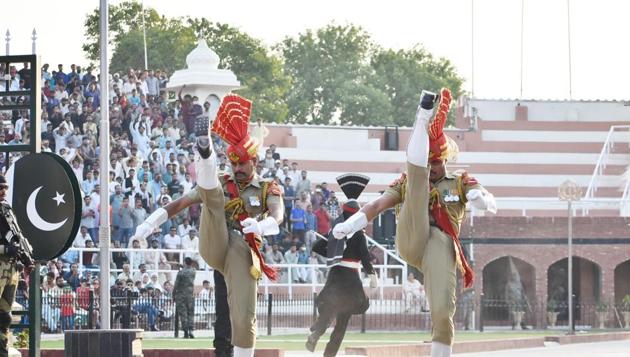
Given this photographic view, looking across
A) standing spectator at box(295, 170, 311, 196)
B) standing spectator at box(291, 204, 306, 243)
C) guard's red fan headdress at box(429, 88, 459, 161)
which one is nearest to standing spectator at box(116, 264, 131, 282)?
standing spectator at box(291, 204, 306, 243)

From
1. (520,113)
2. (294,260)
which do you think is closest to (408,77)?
(520,113)

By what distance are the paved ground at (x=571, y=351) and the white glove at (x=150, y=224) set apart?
47.4ft

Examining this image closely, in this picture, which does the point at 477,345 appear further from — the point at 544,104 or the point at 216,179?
the point at 544,104

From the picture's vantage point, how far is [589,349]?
3344cm

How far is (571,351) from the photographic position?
3222 centimetres

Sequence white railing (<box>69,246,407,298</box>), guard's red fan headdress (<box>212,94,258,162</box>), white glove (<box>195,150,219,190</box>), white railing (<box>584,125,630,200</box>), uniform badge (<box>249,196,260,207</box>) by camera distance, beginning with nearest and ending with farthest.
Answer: white glove (<box>195,150,219,190</box>) → uniform badge (<box>249,196,260,207</box>) → guard's red fan headdress (<box>212,94,258,162</box>) → white railing (<box>69,246,407,298</box>) → white railing (<box>584,125,630,200</box>)

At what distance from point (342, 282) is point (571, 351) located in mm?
9554

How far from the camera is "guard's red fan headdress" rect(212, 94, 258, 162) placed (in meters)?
17.1

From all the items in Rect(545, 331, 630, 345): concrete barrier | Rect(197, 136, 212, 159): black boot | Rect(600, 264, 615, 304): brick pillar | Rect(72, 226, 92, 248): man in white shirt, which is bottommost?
Rect(545, 331, 630, 345): concrete barrier

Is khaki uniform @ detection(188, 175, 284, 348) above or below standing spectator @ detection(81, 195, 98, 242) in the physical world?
below

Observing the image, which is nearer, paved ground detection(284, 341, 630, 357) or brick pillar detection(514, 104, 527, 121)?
paved ground detection(284, 341, 630, 357)

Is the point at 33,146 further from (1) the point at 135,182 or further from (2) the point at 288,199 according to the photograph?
(2) the point at 288,199

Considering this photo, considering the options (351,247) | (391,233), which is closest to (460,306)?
(391,233)

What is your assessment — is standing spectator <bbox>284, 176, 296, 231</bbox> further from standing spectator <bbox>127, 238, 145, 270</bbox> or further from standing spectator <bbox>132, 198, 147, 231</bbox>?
standing spectator <bbox>132, 198, 147, 231</bbox>
